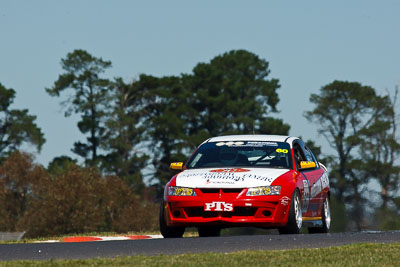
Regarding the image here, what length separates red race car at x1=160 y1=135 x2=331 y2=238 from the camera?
1416 centimetres

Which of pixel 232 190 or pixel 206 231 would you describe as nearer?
pixel 232 190

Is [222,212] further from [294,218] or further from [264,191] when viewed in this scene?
[294,218]

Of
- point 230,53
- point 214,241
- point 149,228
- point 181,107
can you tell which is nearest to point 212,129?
point 181,107

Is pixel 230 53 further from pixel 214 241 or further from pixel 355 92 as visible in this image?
pixel 214 241

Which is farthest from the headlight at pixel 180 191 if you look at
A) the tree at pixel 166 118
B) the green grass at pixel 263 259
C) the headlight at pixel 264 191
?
the tree at pixel 166 118

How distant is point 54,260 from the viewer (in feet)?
34.2

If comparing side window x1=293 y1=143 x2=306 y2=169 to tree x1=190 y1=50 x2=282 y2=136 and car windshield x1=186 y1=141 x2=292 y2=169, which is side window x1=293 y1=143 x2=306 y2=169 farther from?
tree x1=190 y1=50 x2=282 y2=136

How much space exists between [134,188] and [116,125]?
5.35 meters

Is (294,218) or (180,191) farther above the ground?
(180,191)

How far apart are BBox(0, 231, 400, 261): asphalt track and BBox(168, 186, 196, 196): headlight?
106 centimetres

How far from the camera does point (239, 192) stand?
46.5ft

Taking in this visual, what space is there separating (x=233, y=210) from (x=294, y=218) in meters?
0.97

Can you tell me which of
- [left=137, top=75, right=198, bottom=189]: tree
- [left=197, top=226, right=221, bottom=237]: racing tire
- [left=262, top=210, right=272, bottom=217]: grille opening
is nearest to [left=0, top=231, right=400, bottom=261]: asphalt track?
[left=262, top=210, right=272, bottom=217]: grille opening

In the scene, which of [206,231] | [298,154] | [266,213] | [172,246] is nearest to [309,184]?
[298,154]
